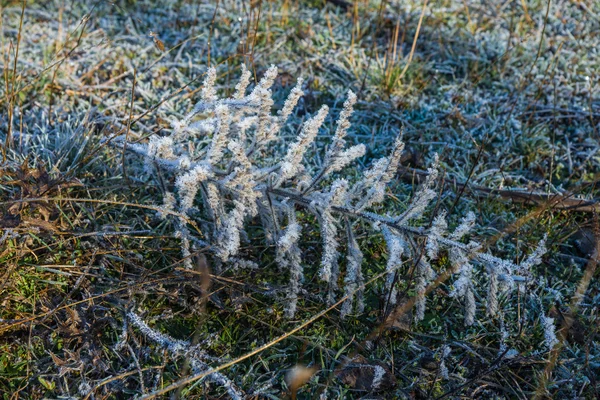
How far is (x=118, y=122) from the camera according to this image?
316cm

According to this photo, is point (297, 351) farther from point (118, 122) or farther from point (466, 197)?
point (118, 122)

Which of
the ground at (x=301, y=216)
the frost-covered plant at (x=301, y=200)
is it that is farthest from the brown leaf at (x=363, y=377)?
the frost-covered plant at (x=301, y=200)

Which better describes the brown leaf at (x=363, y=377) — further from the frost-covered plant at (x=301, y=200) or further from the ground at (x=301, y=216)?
the frost-covered plant at (x=301, y=200)

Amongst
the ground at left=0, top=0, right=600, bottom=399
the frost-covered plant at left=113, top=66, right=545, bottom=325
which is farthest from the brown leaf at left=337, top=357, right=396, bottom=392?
the frost-covered plant at left=113, top=66, right=545, bottom=325

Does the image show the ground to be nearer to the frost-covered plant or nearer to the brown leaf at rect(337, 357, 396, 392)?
the brown leaf at rect(337, 357, 396, 392)

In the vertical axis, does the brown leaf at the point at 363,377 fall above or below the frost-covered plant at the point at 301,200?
below

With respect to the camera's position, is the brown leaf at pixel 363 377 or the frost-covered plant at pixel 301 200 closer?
the frost-covered plant at pixel 301 200

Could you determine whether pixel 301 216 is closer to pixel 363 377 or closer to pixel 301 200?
pixel 301 200

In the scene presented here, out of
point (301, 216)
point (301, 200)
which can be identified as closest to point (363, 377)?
point (301, 200)

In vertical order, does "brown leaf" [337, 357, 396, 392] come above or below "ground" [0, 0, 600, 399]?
below

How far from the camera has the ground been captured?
2182 mm

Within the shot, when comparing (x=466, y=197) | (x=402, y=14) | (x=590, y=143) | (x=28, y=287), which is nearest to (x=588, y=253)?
(x=466, y=197)

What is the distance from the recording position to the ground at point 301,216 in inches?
85.9

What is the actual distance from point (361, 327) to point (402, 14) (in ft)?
9.17
